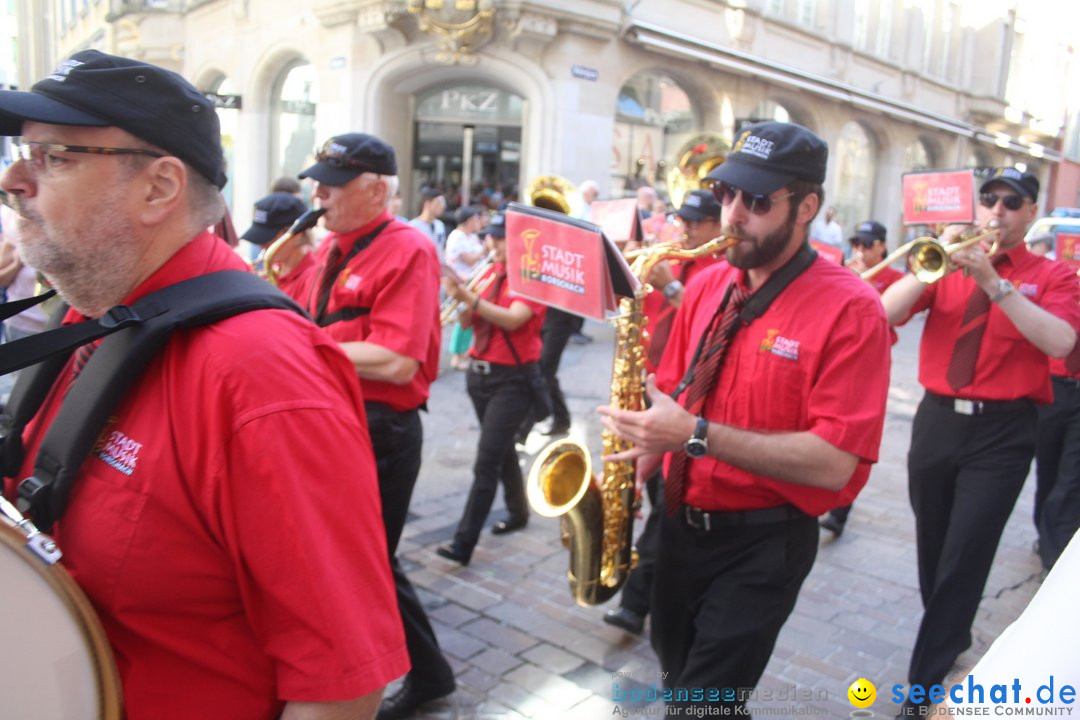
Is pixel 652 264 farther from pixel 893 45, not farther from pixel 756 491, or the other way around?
pixel 893 45

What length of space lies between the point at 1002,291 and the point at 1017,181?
2.20ft

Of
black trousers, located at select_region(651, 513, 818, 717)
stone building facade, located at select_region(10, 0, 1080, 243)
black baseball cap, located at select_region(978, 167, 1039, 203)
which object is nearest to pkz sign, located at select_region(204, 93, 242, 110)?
stone building facade, located at select_region(10, 0, 1080, 243)

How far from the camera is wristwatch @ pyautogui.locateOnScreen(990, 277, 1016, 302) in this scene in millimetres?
3654

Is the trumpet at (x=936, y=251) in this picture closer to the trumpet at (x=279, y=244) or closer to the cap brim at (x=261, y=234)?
the trumpet at (x=279, y=244)

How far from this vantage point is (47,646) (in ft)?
4.24

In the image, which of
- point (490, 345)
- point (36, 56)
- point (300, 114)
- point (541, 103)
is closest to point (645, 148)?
point (541, 103)

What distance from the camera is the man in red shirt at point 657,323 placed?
14.2 feet

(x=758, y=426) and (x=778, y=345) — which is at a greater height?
(x=778, y=345)

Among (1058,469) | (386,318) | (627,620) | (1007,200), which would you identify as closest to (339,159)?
(386,318)

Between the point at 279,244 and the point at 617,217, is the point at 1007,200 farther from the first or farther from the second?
the point at 279,244

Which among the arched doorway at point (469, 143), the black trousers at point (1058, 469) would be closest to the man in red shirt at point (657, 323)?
the black trousers at point (1058, 469)

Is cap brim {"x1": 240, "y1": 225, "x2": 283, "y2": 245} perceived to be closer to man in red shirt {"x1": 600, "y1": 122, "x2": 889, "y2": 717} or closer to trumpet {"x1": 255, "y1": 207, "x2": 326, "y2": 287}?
trumpet {"x1": 255, "y1": 207, "x2": 326, "y2": 287}

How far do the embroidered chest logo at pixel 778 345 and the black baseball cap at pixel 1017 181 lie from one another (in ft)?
6.59

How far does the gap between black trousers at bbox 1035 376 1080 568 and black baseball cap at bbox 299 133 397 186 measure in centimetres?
396
